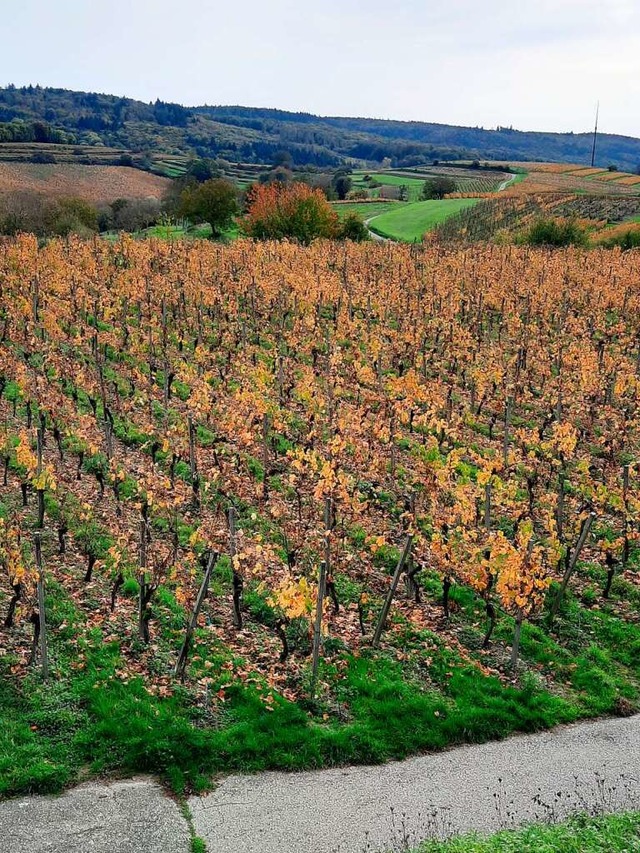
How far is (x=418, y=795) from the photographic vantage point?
9773 mm

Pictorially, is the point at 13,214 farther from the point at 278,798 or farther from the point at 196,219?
the point at 278,798

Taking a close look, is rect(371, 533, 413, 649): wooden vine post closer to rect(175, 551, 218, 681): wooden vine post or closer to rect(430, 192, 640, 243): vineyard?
rect(175, 551, 218, 681): wooden vine post

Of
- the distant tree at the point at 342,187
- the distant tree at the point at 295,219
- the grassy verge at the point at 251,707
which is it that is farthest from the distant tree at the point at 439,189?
the grassy verge at the point at 251,707

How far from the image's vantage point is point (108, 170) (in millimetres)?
102688

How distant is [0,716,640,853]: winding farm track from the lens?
28.9ft

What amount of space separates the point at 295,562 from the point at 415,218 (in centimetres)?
6616

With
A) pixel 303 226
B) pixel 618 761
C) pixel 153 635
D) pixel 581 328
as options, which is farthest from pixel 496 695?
pixel 303 226

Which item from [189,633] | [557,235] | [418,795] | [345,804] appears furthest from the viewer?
[557,235]

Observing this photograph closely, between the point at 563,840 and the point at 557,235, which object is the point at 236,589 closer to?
the point at 563,840

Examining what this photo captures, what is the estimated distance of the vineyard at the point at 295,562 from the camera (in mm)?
10727

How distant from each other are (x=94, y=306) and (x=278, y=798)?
1992 centimetres

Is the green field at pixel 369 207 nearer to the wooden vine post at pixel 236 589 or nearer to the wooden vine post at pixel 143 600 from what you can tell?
the wooden vine post at pixel 236 589

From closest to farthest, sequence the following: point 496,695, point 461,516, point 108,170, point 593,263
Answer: point 496,695 < point 461,516 < point 593,263 < point 108,170

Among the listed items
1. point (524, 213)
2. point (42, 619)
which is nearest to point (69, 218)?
point (524, 213)
